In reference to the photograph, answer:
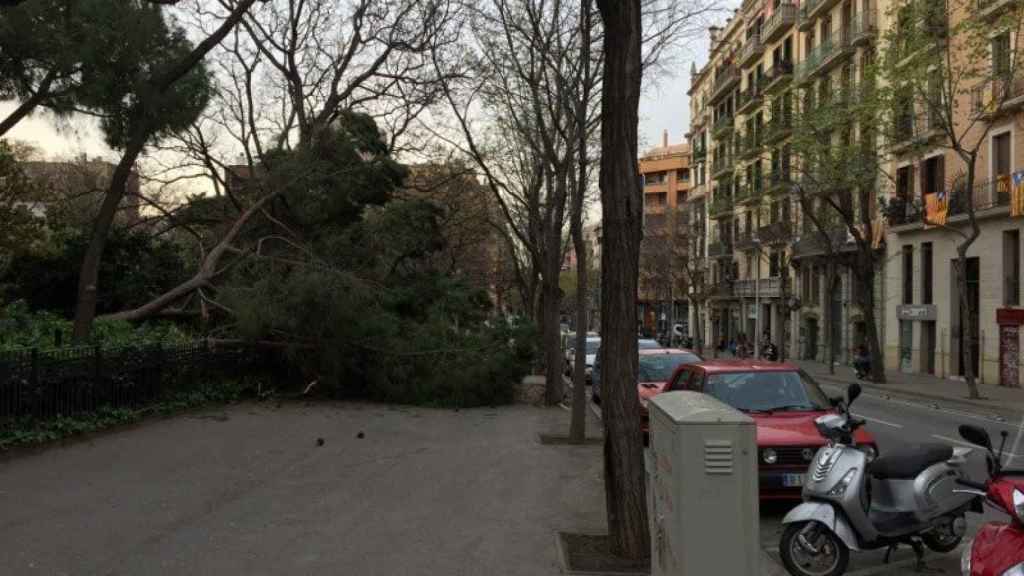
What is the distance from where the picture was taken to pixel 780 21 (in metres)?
50.7

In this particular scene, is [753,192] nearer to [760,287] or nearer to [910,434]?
[760,287]

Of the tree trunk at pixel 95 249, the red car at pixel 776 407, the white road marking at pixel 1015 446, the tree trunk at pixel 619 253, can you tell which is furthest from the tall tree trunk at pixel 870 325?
the tree trunk at pixel 619 253

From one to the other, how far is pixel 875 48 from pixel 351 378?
26053mm

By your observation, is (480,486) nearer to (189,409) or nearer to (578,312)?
(578,312)

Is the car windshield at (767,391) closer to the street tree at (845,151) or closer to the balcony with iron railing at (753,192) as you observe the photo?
the street tree at (845,151)

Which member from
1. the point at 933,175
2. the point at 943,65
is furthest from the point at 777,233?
the point at 943,65

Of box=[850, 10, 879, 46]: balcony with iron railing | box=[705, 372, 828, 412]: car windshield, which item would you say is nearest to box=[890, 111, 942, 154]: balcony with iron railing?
box=[850, 10, 879, 46]: balcony with iron railing

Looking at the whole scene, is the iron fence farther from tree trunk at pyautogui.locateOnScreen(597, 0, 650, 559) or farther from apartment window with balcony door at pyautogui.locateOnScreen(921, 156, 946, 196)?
apartment window with balcony door at pyautogui.locateOnScreen(921, 156, 946, 196)

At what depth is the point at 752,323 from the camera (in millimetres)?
62688

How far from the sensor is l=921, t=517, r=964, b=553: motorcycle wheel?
6.61 metres

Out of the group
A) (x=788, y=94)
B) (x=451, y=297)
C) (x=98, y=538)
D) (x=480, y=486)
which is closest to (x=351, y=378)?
(x=451, y=297)

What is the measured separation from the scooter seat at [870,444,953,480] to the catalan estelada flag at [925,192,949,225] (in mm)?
28079

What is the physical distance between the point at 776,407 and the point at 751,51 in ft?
171

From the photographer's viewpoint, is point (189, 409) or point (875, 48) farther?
point (875, 48)
